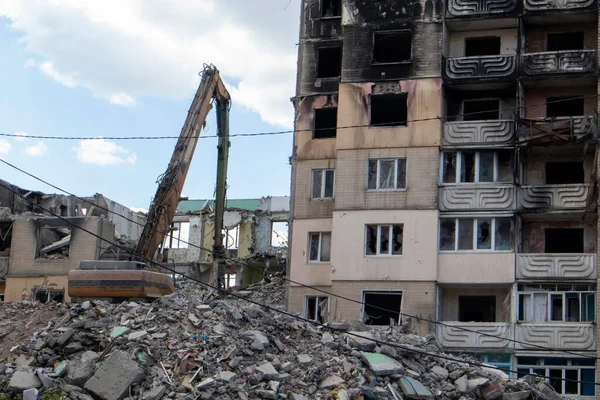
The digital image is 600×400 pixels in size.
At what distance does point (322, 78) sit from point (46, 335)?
795 inches

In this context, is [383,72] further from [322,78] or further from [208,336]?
[208,336]

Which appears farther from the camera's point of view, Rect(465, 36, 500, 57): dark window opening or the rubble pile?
Rect(465, 36, 500, 57): dark window opening

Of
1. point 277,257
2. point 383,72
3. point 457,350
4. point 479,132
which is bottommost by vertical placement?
point 457,350

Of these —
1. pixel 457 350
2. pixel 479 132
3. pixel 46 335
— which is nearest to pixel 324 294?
pixel 457 350

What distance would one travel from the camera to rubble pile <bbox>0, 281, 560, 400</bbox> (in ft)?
78.6

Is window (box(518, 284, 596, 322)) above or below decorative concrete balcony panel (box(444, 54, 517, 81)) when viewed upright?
below

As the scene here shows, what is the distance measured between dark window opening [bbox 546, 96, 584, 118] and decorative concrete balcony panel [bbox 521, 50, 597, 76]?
4.96 feet

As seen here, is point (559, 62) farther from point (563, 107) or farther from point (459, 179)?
point (459, 179)

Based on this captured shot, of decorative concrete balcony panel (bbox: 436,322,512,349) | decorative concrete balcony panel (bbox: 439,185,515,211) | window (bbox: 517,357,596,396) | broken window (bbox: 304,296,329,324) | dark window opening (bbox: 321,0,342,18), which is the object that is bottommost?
window (bbox: 517,357,596,396)

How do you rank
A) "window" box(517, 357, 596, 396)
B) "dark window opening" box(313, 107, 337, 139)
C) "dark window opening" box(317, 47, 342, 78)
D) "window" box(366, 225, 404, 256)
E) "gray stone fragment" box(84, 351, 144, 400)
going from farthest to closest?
"dark window opening" box(317, 47, 342, 78), "dark window opening" box(313, 107, 337, 139), "window" box(366, 225, 404, 256), "window" box(517, 357, 596, 396), "gray stone fragment" box(84, 351, 144, 400)

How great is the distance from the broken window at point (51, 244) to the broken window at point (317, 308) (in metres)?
15.6

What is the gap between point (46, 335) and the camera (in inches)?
1040

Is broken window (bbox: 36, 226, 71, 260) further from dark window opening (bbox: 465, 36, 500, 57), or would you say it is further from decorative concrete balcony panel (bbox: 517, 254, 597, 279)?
decorative concrete balcony panel (bbox: 517, 254, 597, 279)

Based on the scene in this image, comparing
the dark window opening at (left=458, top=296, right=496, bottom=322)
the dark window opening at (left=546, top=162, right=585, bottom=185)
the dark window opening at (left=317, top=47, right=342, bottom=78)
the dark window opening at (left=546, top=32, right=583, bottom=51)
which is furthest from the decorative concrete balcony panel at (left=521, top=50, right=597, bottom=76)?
the dark window opening at (left=458, top=296, right=496, bottom=322)
